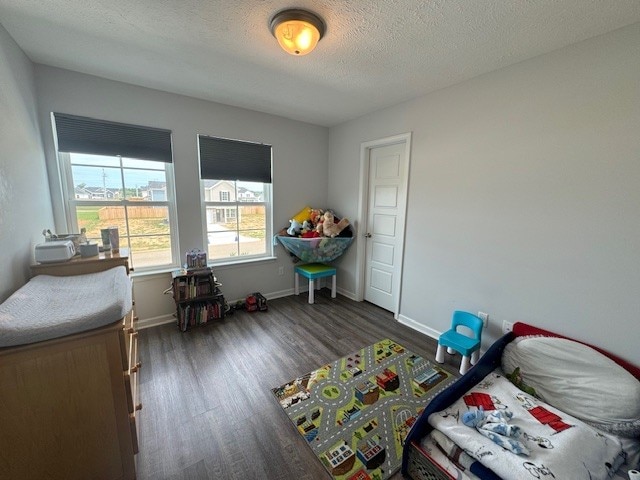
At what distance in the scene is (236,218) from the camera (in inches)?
130

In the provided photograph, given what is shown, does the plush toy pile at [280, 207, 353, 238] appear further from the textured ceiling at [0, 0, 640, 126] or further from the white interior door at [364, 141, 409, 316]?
the textured ceiling at [0, 0, 640, 126]

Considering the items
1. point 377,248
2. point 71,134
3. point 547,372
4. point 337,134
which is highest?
point 337,134

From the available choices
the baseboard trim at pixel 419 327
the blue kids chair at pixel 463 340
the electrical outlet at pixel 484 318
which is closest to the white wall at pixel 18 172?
the blue kids chair at pixel 463 340

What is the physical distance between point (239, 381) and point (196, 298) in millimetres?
1159

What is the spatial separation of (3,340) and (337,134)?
364 centimetres

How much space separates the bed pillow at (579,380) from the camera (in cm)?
138

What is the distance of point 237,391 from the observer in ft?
6.20

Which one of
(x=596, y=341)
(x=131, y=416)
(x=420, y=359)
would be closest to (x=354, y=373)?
(x=420, y=359)

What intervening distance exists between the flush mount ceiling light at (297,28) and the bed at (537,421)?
2252mm

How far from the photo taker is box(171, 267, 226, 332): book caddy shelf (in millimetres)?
2670

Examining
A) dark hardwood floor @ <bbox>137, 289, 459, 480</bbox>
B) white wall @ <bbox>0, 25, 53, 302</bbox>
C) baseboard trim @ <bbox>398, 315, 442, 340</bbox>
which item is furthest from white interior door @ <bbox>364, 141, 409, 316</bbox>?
white wall @ <bbox>0, 25, 53, 302</bbox>

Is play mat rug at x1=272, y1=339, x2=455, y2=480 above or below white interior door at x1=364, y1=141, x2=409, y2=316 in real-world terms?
below

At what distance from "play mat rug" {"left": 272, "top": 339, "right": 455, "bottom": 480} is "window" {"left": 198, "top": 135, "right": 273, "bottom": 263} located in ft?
6.33

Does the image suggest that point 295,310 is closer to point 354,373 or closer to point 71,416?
point 354,373
